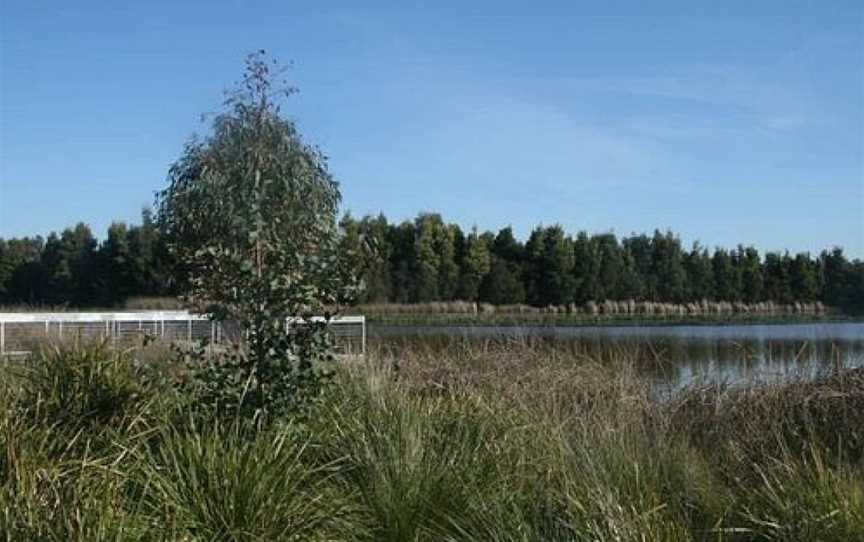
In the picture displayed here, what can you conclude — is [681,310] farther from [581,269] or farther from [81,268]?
[81,268]

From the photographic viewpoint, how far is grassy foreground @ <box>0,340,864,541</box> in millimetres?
5008

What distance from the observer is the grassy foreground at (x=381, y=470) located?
5.01 metres

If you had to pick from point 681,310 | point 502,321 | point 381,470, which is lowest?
point 381,470

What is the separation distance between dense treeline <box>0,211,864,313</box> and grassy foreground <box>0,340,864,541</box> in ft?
147

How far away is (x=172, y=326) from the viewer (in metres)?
24.9

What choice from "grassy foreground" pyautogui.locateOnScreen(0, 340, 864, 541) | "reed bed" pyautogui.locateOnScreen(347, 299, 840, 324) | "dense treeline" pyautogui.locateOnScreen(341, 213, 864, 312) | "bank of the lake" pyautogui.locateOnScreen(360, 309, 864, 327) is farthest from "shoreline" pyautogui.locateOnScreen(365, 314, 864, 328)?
"dense treeline" pyautogui.locateOnScreen(341, 213, 864, 312)

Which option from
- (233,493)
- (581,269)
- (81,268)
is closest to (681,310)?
(581,269)

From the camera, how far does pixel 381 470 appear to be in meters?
6.12

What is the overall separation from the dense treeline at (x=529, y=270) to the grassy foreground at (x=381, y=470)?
4482cm

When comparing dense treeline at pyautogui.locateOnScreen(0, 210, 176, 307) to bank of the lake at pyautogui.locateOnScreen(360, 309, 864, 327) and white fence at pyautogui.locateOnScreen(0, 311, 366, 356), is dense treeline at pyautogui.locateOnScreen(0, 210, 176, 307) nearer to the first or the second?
bank of the lake at pyautogui.locateOnScreen(360, 309, 864, 327)

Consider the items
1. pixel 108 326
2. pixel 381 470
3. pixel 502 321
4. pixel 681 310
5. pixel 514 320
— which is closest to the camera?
pixel 381 470

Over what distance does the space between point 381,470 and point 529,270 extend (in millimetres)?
55095

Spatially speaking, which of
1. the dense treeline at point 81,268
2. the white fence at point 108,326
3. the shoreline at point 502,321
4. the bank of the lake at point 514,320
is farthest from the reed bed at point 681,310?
the dense treeline at point 81,268

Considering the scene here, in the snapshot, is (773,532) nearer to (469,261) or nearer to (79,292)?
(469,261)
